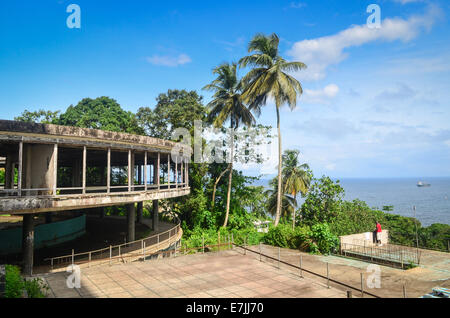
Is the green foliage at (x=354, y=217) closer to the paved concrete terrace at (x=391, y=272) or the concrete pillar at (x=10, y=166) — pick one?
the paved concrete terrace at (x=391, y=272)

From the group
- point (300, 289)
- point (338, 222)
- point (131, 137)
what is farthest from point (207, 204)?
point (300, 289)

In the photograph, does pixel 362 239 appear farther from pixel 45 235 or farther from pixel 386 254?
pixel 45 235

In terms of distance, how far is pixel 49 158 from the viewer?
14836mm

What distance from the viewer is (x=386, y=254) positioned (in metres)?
17.0

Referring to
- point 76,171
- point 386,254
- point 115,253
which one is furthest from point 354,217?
point 76,171

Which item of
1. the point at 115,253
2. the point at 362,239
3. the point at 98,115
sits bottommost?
the point at 115,253

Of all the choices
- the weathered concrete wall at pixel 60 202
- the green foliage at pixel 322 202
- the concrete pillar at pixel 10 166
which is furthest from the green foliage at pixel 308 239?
the concrete pillar at pixel 10 166

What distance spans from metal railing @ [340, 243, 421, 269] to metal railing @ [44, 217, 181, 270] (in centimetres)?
1181

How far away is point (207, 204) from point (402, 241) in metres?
20.0

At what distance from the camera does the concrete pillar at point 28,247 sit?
1416cm

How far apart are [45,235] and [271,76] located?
73.5 ft

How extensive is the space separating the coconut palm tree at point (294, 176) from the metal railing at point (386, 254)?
1657 cm

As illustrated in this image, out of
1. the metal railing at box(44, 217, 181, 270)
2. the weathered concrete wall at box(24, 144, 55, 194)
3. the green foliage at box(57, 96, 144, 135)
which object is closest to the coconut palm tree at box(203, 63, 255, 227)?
the metal railing at box(44, 217, 181, 270)
